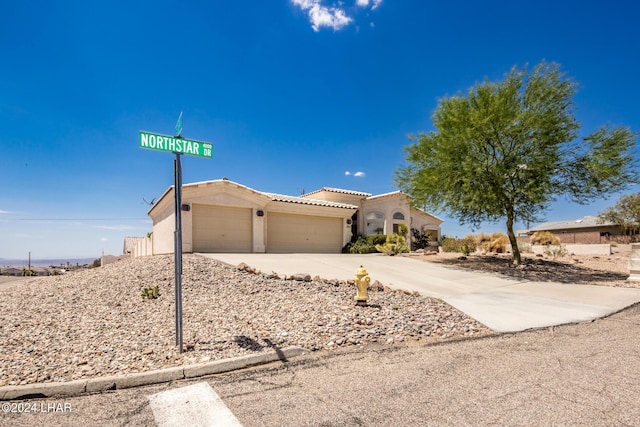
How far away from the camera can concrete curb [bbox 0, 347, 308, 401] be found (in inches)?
140

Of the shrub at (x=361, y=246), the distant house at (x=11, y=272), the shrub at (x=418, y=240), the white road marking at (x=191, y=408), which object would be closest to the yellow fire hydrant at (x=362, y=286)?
the white road marking at (x=191, y=408)

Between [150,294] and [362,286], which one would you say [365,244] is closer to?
[362,286]

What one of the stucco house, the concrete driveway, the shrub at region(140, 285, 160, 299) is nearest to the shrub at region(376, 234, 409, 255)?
the stucco house

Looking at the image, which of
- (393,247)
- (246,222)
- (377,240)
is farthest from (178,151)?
(377,240)

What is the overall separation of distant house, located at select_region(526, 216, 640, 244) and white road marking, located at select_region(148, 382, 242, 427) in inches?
1809

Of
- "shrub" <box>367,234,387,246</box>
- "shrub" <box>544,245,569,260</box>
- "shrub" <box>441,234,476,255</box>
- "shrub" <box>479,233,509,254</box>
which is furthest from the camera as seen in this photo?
"shrub" <box>441,234,476,255</box>

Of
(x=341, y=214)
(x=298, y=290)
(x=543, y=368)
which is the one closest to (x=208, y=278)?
(x=298, y=290)

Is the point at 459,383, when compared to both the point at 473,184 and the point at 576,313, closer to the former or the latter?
the point at 576,313

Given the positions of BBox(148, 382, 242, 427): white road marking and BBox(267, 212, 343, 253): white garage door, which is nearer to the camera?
BBox(148, 382, 242, 427): white road marking

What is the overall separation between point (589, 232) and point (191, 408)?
55.2 m

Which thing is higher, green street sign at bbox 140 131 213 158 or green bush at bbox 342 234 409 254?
green street sign at bbox 140 131 213 158

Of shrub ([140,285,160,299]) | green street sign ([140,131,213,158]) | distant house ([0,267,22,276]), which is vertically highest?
green street sign ([140,131,213,158])

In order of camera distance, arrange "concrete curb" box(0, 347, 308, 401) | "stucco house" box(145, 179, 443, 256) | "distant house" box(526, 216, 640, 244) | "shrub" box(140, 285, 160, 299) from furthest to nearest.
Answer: "distant house" box(526, 216, 640, 244) → "stucco house" box(145, 179, 443, 256) → "shrub" box(140, 285, 160, 299) → "concrete curb" box(0, 347, 308, 401)

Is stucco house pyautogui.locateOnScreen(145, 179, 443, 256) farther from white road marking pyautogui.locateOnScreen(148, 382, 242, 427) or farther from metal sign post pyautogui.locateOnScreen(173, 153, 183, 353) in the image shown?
white road marking pyautogui.locateOnScreen(148, 382, 242, 427)
